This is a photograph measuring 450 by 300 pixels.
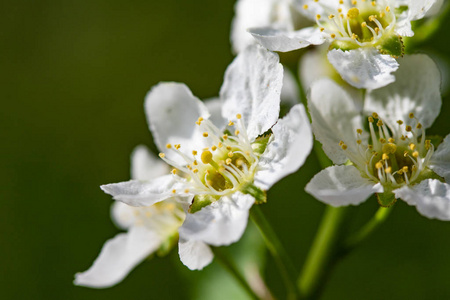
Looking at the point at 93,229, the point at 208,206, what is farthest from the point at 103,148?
the point at 208,206

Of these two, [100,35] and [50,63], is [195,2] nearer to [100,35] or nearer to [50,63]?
[100,35]

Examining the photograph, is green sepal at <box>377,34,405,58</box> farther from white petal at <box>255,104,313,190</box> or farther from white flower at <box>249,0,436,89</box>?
white petal at <box>255,104,313,190</box>

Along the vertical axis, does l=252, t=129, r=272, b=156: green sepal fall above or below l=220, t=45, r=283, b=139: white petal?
below

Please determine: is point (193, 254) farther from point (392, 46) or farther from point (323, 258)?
point (392, 46)

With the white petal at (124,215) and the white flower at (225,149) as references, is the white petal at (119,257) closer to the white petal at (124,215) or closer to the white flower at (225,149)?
the white petal at (124,215)

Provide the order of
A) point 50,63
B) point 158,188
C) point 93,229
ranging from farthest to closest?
1. point 50,63
2. point 93,229
3. point 158,188

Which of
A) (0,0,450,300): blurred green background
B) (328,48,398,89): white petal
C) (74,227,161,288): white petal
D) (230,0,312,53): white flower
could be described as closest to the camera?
(328,48,398,89): white petal

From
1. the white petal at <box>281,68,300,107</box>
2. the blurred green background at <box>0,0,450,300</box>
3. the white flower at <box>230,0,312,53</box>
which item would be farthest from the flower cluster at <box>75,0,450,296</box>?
the blurred green background at <box>0,0,450,300</box>
